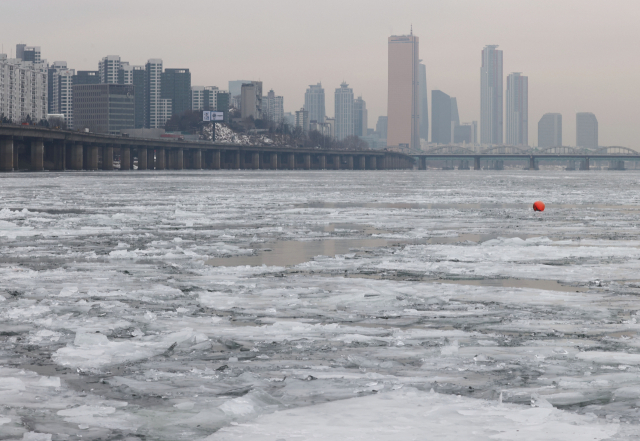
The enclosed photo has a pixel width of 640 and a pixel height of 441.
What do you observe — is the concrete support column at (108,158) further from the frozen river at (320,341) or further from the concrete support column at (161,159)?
the frozen river at (320,341)

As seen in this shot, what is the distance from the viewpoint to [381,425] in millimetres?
4926

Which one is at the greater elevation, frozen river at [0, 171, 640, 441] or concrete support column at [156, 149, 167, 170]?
concrete support column at [156, 149, 167, 170]

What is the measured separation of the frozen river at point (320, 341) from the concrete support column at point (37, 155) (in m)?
108

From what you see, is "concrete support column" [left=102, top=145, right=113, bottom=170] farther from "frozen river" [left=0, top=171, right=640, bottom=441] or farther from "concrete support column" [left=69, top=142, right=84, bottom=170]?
"frozen river" [left=0, top=171, right=640, bottom=441]

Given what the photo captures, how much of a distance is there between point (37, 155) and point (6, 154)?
8309 mm

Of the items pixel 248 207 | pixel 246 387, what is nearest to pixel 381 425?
pixel 246 387

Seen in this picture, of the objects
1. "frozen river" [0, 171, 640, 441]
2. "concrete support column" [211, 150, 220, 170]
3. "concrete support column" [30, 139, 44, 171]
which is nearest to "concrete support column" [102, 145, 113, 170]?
"concrete support column" [30, 139, 44, 171]

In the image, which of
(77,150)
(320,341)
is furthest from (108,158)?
(320,341)

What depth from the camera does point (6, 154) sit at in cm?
11088

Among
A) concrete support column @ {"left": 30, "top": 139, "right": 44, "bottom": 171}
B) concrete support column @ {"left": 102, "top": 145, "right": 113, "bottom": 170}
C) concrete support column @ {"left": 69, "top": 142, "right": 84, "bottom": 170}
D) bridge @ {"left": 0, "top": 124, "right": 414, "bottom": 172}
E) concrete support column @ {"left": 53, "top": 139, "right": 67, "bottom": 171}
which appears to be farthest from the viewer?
concrete support column @ {"left": 102, "top": 145, "right": 113, "bottom": 170}

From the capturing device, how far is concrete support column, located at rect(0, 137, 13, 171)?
360ft

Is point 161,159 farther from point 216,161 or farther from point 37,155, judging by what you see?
point 37,155

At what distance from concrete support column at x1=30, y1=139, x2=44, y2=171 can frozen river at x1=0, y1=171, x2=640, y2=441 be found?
10816 cm

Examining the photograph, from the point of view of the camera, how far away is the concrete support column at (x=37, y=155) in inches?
4663
